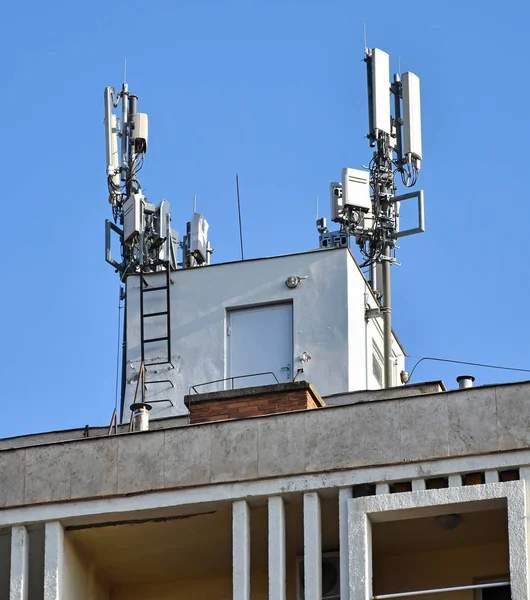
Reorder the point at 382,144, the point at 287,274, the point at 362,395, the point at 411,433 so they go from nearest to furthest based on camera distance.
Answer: the point at 411,433
the point at 362,395
the point at 287,274
the point at 382,144

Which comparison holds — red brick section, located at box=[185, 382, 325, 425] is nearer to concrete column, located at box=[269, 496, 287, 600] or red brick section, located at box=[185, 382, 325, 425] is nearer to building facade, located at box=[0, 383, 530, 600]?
building facade, located at box=[0, 383, 530, 600]

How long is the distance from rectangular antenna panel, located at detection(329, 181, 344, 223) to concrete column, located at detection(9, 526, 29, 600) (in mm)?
13735

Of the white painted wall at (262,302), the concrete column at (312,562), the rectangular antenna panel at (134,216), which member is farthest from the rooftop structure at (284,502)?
the rectangular antenna panel at (134,216)

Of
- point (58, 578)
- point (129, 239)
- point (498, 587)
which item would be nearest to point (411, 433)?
point (498, 587)

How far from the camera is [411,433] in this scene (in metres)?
27.4

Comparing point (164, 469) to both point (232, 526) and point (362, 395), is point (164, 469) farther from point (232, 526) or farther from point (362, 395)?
point (362, 395)

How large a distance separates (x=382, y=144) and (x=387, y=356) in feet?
16.1

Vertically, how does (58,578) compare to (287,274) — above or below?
below

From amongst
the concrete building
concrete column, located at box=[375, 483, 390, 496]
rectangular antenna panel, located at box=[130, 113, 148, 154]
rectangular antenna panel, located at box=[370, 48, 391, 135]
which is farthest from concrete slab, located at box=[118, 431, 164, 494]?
rectangular antenna panel, located at box=[130, 113, 148, 154]

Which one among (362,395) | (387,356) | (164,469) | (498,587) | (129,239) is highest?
(129,239)

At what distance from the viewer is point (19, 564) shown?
92.8 ft

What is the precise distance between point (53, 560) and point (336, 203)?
1429 centimetres

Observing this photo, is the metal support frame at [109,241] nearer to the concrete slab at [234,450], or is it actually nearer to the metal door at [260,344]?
the metal door at [260,344]

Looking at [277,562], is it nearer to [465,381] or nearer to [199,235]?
[465,381]
